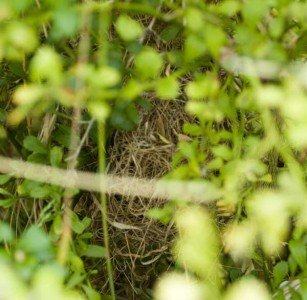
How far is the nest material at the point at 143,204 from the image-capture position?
1.16 m

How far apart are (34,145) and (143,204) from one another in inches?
9.3

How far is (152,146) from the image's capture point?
1.17m

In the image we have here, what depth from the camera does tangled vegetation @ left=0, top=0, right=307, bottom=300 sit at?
2.34 feet

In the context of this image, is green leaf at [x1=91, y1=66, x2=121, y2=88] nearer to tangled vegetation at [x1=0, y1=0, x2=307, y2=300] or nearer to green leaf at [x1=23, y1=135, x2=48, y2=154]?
tangled vegetation at [x1=0, y1=0, x2=307, y2=300]

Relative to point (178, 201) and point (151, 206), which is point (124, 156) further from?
point (178, 201)

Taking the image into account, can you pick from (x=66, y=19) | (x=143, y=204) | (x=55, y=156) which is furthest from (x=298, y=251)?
(x=66, y=19)

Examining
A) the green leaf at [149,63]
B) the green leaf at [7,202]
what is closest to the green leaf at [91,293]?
the green leaf at [7,202]

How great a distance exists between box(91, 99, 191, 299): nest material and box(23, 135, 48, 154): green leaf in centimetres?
15

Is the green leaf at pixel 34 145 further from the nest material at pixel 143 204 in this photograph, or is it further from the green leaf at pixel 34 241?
the green leaf at pixel 34 241

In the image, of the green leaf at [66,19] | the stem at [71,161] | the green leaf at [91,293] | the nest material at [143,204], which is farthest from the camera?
the nest material at [143,204]

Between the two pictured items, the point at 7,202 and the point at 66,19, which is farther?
the point at 7,202

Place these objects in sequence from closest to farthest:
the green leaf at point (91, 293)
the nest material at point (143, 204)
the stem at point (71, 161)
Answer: the stem at point (71, 161) → the green leaf at point (91, 293) → the nest material at point (143, 204)

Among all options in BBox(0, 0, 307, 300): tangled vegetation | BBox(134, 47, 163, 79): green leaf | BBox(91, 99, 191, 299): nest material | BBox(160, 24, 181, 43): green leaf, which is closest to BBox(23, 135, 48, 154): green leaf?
BBox(0, 0, 307, 300): tangled vegetation

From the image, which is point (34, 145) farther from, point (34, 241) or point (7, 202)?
point (34, 241)
